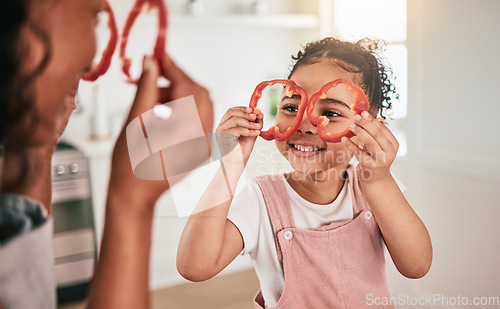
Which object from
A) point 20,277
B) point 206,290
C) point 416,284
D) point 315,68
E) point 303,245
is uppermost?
point 315,68

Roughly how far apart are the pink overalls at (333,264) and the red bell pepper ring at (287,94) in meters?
0.17

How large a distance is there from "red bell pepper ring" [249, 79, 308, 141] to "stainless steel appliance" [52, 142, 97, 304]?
972 mm

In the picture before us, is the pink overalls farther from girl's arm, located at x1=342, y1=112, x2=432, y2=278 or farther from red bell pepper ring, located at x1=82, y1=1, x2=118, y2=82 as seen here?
red bell pepper ring, located at x1=82, y1=1, x2=118, y2=82

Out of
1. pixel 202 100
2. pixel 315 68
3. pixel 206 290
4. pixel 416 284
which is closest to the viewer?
pixel 202 100

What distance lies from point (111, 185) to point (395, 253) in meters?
0.42

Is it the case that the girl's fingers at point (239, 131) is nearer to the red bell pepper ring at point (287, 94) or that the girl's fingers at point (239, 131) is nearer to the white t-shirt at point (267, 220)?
the red bell pepper ring at point (287, 94)

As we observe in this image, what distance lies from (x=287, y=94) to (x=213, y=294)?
1530 millimetres

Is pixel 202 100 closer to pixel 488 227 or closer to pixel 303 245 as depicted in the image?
pixel 303 245

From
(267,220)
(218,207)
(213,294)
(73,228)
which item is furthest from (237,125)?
(213,294)

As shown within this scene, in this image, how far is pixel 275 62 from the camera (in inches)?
30.7

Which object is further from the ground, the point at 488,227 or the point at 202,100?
the point at 202,100

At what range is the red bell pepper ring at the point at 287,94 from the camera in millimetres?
532

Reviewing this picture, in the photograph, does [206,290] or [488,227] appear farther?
[206,290]

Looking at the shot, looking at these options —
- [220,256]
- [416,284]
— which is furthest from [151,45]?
[416,284]
